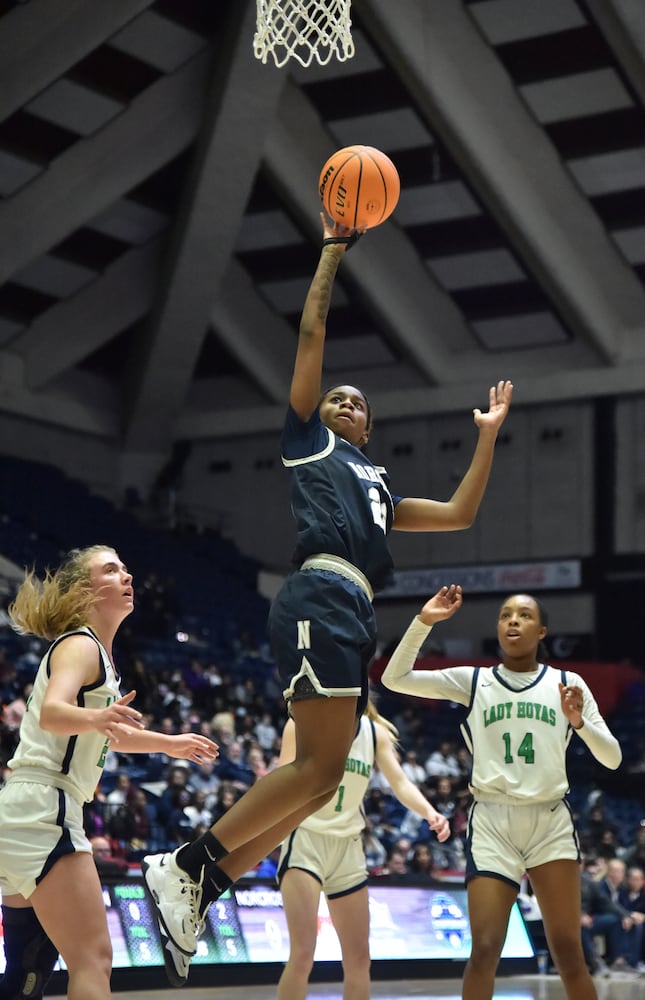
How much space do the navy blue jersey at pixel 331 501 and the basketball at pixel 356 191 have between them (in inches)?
30.8

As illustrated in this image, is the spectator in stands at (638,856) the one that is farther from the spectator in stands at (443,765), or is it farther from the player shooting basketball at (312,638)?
the player shooting basketball at (312,638)

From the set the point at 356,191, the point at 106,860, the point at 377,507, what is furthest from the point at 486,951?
the point at 106,860

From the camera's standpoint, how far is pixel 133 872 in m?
11.1

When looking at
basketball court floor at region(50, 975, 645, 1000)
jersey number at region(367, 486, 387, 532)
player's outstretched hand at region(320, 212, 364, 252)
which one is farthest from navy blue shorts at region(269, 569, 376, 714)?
basketball court floor at region(50, 975, 645, 1000)

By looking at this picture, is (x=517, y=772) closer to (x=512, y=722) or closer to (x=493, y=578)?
(x=512, y=722)

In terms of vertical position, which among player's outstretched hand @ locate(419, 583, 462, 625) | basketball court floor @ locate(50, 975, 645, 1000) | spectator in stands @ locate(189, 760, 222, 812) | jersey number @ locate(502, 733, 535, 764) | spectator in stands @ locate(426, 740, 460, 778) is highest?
spectator in stands @ locate(426, 740, 460, 778)

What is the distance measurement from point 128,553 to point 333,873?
20.4m

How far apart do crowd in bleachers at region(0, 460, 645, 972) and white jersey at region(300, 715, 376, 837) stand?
4.35 m

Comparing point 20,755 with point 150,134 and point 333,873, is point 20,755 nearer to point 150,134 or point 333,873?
point 333,873

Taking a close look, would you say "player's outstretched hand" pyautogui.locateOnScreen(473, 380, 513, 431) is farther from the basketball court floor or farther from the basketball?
the basketball court floor

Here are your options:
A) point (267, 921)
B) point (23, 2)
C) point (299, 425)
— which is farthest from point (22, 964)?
point (23, 2)

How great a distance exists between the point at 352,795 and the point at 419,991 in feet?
13.7

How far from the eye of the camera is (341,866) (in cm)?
718

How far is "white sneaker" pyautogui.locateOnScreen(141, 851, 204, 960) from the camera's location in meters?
4.64
